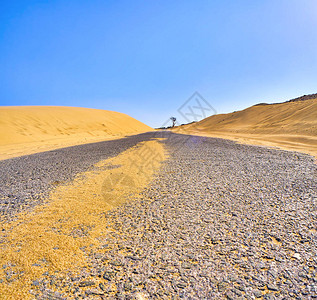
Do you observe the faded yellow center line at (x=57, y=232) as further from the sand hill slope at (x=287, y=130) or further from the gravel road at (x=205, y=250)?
the sand hill slope at (x=287, y=130)

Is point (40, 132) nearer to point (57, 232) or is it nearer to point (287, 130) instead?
point (57, 232)

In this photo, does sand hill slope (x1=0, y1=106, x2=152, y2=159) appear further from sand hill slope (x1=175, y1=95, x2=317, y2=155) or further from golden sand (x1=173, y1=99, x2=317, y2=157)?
sand hill slope (x1=175, y1=95, x2=317, y2=155)

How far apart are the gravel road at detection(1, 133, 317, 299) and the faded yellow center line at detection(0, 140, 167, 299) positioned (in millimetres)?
164

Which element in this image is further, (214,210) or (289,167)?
(289,167)

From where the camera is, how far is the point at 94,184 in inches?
187

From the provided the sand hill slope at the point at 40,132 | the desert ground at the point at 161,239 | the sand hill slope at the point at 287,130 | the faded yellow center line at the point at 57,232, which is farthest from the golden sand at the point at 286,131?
the sand hill slope at the point at 40,132

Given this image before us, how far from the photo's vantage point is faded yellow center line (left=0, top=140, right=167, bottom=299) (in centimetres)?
185

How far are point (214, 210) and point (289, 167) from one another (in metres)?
4.70

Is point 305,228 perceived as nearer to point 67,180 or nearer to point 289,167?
point 289,167

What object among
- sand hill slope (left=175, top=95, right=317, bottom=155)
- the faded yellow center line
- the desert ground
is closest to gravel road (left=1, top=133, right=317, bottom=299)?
the desert ground

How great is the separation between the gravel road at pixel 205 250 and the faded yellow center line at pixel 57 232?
16cm

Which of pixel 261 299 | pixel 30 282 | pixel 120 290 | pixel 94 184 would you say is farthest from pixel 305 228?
pixel 94 184

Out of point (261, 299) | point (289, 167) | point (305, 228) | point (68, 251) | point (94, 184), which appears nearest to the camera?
point (261, 299)

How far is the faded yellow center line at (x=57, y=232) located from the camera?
1.85 meters
